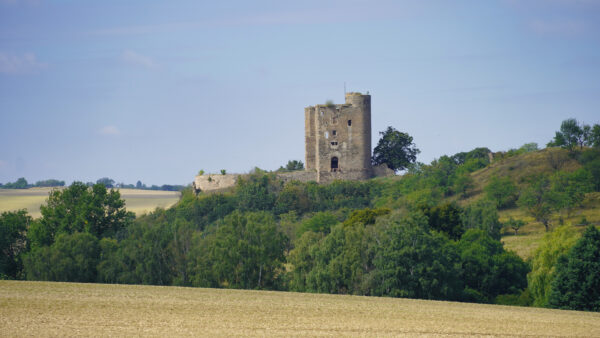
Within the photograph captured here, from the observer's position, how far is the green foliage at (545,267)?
40812mm

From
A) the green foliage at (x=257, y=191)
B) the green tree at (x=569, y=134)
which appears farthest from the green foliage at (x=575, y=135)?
the green foliage at (x=257, y=191)

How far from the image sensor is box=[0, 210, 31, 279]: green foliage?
5469 centimetres

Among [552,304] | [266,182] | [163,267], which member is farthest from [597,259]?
[266,182]

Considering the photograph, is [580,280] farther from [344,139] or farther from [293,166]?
[293,166]

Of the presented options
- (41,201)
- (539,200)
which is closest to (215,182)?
(41,201)

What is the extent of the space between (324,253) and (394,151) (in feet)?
133

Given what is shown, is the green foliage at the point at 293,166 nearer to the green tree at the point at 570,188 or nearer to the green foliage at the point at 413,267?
the green tree at the point at 570,188

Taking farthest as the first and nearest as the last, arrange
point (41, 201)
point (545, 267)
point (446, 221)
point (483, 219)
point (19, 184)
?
point (19, 184) < point (41, 201) < point (483, 219) < point (446, 221) < point (545, 267)

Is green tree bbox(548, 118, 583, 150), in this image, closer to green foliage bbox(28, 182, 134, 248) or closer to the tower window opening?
the tower window opening

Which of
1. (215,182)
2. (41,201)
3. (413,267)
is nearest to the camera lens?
(413,267)

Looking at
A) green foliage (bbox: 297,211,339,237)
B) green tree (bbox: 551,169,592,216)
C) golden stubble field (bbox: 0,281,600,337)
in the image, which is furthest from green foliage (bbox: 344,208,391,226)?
golden stubble field (bbox: 0,281,600,337)

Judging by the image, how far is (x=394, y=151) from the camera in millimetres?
84812

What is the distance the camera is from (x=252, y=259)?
47031mm

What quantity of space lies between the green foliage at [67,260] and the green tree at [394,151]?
132 ft
